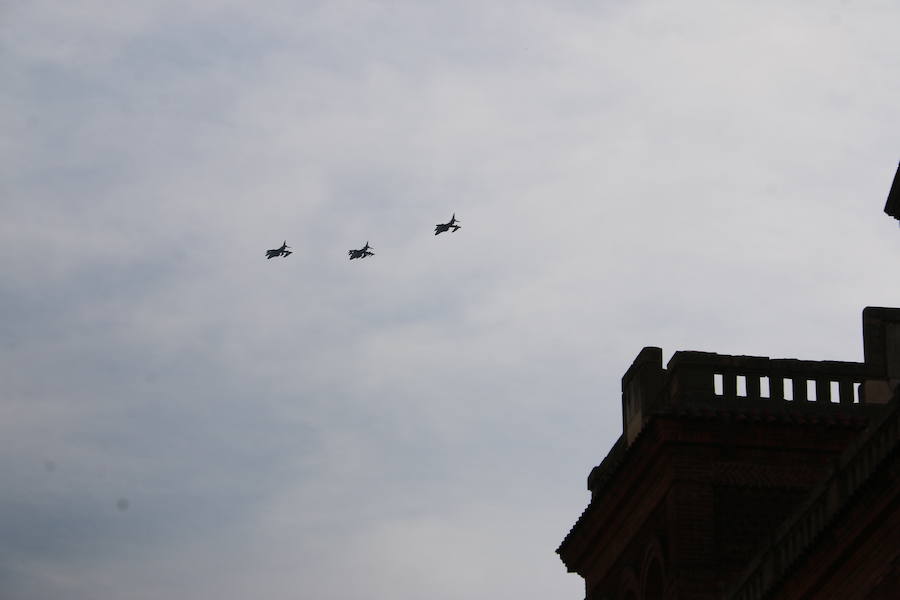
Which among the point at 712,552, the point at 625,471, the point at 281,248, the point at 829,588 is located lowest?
the point at 829,588

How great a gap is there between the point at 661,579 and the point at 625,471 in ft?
7.45

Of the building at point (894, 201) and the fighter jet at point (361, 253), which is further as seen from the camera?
the fighter jet at point (361, 253)

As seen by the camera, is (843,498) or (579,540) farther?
(579,540)

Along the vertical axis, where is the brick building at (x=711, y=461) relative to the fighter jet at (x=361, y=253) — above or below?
below

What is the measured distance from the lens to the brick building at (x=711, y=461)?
3225 centimetres

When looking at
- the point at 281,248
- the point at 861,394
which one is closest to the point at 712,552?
the point at 861,394

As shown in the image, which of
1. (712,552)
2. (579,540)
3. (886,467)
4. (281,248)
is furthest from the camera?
(281,248)

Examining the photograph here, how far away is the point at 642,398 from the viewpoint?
36.2 metres

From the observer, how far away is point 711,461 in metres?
32.9

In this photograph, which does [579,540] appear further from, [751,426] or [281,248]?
[281,248]

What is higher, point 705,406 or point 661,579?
point 705,406

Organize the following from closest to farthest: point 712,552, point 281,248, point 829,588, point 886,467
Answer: point 886,467 → point 829,588 → point 712,552 → point 281,248

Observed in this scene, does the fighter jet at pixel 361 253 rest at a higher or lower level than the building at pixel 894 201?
higher

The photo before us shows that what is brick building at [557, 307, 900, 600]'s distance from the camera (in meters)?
32.2
